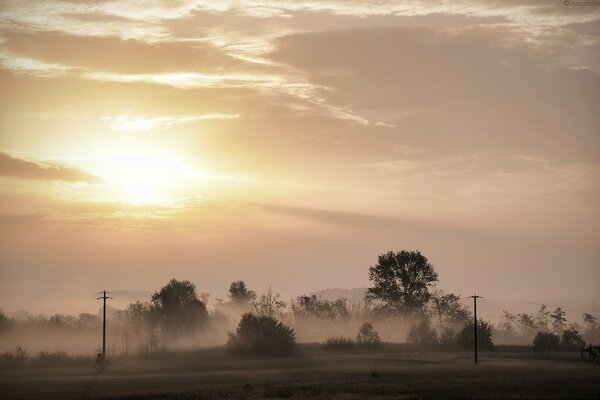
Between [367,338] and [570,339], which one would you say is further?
[570,339]

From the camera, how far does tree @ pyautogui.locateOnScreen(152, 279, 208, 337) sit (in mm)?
159500

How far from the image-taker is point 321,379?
72.6 meters

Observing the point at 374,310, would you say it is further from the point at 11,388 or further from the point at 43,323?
the point at 11,388

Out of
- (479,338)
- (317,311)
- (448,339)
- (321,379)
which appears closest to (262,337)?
(479,338)

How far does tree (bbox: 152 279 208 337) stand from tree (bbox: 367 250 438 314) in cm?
3836

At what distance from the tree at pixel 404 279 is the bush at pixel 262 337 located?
1486 inches

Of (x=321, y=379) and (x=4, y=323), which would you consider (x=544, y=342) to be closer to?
(x=321, y=379)

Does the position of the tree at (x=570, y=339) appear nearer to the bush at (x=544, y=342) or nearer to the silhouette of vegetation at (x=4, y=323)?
the bush at (x=544, y=342)

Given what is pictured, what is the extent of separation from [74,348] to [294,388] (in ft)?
337

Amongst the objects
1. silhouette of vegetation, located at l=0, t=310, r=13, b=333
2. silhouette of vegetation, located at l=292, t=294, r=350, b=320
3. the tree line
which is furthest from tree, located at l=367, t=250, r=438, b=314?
silhouette of vegetation, located at l=0, t=310, r=13, b=333

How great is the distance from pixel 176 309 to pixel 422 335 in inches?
2039

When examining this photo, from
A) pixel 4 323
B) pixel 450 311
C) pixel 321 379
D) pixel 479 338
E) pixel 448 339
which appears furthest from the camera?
pixel 450 311

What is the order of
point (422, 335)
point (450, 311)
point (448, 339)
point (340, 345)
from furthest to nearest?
1. point (450, 311)
2. point (422, 335)
3. point (448, 339)
4. point (340, 345)

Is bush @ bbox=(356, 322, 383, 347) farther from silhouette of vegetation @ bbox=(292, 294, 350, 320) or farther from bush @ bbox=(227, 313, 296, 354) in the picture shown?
silhouette of vegetation @ bbox=(292, 294, 350, 320)
